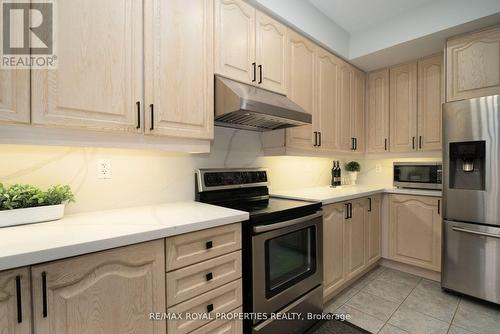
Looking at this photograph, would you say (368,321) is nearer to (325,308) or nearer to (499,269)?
(325,308)

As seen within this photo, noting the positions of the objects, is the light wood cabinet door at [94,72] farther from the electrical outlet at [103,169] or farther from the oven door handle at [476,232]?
the oven door handle at [476,232]

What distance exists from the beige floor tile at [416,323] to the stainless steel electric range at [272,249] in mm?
595

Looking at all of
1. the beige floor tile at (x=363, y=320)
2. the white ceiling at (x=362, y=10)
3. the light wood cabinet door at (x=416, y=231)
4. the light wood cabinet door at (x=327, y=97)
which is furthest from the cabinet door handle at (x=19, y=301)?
the light wood cabinet door at (x=416, y=231)

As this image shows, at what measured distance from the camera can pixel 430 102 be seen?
8.54 ft

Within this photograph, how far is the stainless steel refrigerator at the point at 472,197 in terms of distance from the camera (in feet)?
6.24

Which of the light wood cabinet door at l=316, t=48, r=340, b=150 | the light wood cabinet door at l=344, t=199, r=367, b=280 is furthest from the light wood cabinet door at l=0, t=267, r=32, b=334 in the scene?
the light wood cabinet door at l=316, t=48, r=340, b=150

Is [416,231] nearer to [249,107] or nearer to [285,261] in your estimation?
[285,261]

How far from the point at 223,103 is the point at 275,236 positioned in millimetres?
881

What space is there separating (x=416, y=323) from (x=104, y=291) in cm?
211

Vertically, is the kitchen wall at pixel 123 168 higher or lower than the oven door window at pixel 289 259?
higher

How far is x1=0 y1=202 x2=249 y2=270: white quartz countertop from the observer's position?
779 millimetres

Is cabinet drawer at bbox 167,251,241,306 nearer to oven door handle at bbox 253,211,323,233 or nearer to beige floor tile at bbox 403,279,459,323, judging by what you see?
oven door handle at bbox 253,211,323,233

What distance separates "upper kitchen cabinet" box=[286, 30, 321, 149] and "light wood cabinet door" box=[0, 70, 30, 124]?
5.31 feet

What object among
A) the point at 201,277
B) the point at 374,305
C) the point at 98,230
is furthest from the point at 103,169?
the point at 374,305
